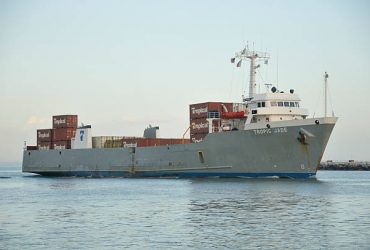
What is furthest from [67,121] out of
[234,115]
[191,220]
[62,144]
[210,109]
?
[191,220]

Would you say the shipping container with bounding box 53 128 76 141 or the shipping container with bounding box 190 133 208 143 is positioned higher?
the shipping container with bounding box 53 128 76 141

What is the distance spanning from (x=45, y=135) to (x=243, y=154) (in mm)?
35718

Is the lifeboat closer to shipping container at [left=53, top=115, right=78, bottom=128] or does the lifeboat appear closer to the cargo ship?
the cargo ship

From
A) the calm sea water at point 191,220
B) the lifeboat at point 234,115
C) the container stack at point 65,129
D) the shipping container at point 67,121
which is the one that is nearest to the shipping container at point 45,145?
the container stack at point 65,129

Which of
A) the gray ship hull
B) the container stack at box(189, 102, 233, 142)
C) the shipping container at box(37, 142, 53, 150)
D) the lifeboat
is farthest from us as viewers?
the shipping container at box(37, 142, 53, 150)

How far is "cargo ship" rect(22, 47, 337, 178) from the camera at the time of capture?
50.8m

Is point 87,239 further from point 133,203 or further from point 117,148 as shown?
point 117,148

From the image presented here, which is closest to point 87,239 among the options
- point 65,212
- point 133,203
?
point 65,212

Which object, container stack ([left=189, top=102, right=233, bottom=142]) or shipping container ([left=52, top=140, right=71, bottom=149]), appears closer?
container stack ([left=189, top=102, right=233, bottom=142])

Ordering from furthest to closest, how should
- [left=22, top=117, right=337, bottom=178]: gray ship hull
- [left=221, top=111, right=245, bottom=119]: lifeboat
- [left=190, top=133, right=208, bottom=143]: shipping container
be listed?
[left=190, top=133, right=208, bottom=143]: shipping container, [left=221, top=111, right=245, bottom=119]: lifeboat, [left=22, top=117, right=337, bottom=178]: gray ship hull

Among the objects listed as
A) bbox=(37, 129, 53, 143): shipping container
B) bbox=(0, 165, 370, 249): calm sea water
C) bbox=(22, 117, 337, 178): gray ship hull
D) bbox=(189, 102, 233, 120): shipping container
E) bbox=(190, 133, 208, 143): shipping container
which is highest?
bbox=(189, 102, 233, 120): shipping container

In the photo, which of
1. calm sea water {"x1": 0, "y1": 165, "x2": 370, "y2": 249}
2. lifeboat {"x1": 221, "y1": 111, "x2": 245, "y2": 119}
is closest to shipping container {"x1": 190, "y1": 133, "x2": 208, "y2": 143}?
lifeboat {"x1": 221, "y1": 111, "x2": 245, "y2": 119}

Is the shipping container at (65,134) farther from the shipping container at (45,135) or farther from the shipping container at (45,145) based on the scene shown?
the shipping container at (45,145)

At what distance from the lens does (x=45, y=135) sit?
7981 centimetres
